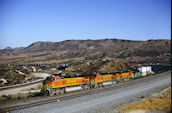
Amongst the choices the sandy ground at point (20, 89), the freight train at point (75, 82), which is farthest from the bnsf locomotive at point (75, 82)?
the sandy ground at point (20, 89)

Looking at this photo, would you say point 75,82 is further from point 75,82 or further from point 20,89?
point 20,89

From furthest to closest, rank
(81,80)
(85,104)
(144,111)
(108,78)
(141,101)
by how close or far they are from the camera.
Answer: (108,78)
(81,80)
(141,101)
(85,104)
(144,111)

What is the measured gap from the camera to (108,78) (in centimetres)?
3916

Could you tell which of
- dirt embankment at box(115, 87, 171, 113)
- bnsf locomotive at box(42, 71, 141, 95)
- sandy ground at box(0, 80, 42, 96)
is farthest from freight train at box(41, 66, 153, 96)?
dirt embankment at box(115, 87, 171, 113)

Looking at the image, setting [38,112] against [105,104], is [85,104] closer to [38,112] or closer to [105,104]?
[105,104]

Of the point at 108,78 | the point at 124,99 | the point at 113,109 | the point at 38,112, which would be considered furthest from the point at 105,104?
the point at 108,78

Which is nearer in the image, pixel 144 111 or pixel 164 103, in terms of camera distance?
pixel 144 111

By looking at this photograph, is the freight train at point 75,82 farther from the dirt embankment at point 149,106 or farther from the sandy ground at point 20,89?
the dirt embankment at point 149,106

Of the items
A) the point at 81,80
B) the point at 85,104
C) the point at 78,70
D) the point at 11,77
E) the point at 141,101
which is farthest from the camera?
the point at 78,70

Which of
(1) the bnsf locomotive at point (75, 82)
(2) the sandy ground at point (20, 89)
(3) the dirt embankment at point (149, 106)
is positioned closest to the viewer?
(3) the dirt embankment at point (149, 106)

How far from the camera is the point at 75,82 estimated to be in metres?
31.1

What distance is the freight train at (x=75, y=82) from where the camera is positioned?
26.5 m

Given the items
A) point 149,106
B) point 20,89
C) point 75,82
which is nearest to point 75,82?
point 75,82

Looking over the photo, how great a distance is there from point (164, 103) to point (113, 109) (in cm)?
751
